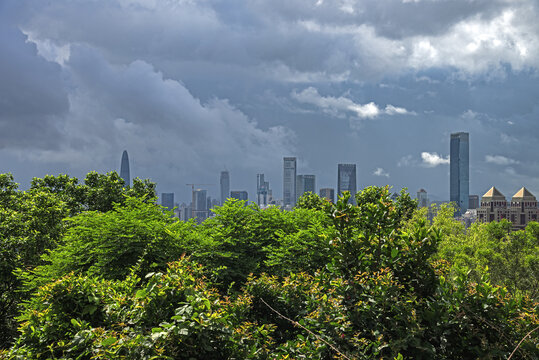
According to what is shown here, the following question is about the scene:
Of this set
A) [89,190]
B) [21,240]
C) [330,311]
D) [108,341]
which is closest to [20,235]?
[21,240]

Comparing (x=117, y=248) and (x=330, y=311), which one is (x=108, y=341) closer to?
(x=330, y=311)

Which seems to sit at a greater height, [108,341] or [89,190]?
[89,190]

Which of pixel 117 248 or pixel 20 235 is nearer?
pixel 117 248

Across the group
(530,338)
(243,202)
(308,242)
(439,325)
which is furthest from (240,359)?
(243,202)

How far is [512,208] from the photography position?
9175 centimetres

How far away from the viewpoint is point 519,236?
1962cm

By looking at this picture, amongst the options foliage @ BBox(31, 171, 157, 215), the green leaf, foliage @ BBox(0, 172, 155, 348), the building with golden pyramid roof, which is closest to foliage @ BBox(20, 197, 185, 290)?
foliage @ BBox(0, 172, 155, 348)

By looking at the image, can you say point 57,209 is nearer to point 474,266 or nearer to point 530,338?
point 530,338

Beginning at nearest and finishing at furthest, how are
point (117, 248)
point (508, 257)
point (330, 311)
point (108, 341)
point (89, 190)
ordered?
point (108, 341) < point (330, 311) < point (117, 248) < point (508, 257) < point (89, 190)

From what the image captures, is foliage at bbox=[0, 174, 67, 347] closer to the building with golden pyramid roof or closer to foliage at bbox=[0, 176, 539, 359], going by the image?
foliage at bbox=[0, 176, 539, 359]

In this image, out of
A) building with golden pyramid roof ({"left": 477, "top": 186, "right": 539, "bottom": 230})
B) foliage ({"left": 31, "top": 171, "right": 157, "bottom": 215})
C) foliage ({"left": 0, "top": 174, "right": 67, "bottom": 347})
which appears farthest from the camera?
building with golden pyramid roof ({"left": 477, "top": 186, "right": 539, "bottom": 230})

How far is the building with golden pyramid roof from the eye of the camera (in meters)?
88.7

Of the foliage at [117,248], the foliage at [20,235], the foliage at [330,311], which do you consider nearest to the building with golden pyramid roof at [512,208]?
the foliage at [20,235]

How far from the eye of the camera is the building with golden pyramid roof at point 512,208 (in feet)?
291
